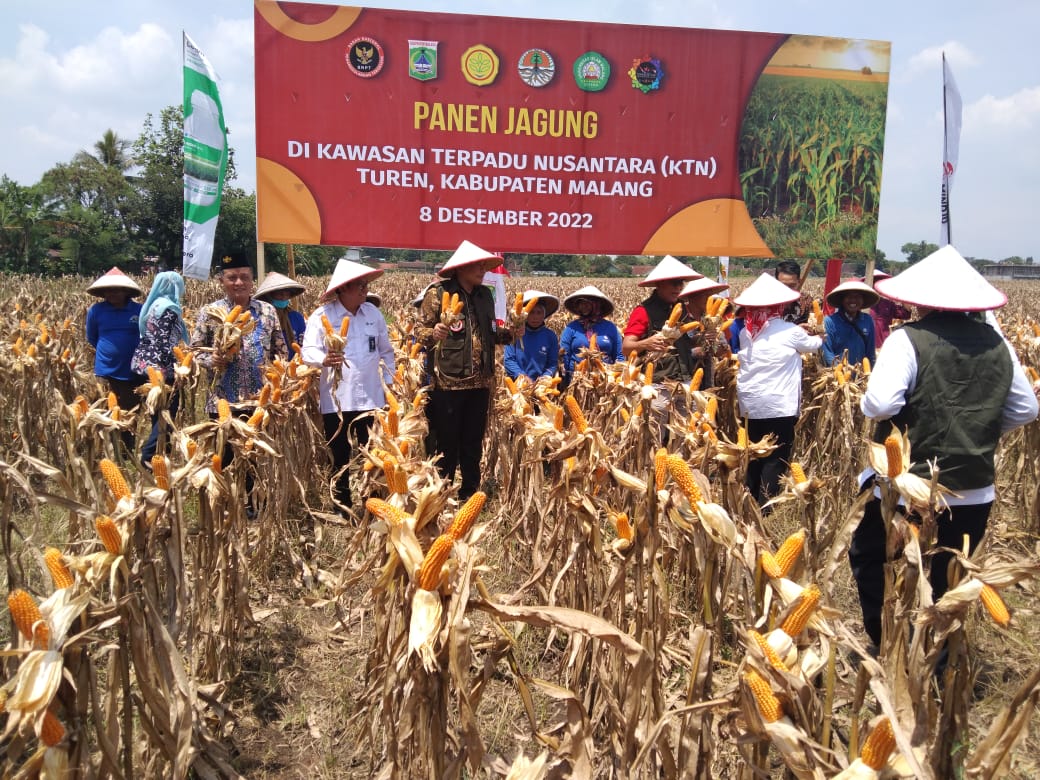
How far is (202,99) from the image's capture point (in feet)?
24.6

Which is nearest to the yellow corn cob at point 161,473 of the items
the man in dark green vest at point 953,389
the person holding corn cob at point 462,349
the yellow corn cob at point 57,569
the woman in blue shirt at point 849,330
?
the yellow corn cob at point 57,569

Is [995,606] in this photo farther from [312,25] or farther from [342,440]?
[312,25]

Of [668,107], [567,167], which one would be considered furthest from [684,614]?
[668,107]

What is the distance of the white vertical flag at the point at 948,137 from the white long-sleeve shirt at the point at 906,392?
4345mm

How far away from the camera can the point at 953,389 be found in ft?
8.63

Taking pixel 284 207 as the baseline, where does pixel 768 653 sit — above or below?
below

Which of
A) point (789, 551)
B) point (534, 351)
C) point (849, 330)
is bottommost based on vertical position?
point (789, 551)

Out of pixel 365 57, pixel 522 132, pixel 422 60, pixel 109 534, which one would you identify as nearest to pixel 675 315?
pixel 109 534

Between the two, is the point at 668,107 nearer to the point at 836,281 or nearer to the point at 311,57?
the point at 836,281

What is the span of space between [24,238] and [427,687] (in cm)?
3509

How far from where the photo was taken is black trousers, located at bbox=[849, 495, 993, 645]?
279cm

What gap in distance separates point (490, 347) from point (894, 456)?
10.6ft

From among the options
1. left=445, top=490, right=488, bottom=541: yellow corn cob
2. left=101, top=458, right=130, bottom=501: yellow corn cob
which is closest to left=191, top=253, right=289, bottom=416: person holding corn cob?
left=101, top=458, right=130, bottom=501: yellow corn cob

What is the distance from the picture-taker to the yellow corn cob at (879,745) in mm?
1253
